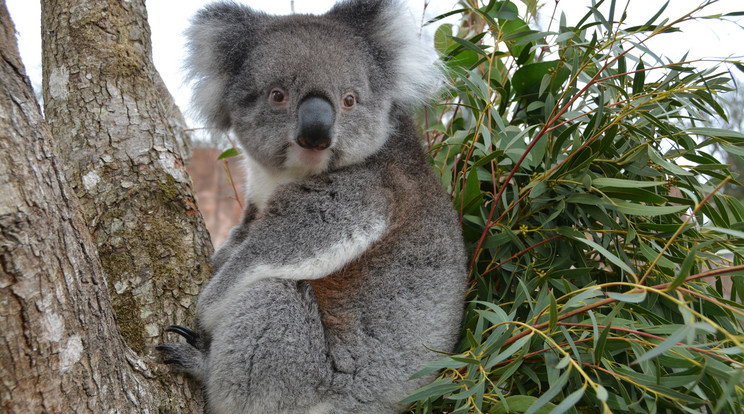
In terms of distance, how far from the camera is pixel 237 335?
191 centimetres

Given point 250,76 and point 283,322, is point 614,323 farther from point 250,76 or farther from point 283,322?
point 250,76

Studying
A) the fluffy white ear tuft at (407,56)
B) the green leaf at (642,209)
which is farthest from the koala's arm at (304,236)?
the green leaf at (642,209)

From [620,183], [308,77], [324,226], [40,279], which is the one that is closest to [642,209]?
[620,183]

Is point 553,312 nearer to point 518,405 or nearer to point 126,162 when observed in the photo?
point 518,405

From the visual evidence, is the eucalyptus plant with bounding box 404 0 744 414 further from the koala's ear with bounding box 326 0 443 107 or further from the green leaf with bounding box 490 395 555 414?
the koala's ear with bounding box 326 0 443 107

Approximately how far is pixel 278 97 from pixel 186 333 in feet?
3.62

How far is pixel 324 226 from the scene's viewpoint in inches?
84.7

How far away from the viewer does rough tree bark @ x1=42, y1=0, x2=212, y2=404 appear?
1933 mm

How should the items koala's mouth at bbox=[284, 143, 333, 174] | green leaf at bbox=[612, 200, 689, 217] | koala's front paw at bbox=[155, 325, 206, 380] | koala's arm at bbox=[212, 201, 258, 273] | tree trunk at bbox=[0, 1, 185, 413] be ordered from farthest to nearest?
koala's arm at bbox=[212, 201, 258, 273] → koala's mouth at bbox=[284, 143, 333, 174] → koala's front paw at bbox=[155, 325, 206, 380] → green leaf at bbox=[612, 200, 689, 217] → tree trunk at bbox=[0, 1, 185, 413]

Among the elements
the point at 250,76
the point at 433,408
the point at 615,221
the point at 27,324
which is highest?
the point at 250,76

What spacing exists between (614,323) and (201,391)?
1506mm

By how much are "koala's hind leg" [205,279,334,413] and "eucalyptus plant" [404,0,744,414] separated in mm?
476

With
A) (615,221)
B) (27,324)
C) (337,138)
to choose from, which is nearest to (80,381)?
(27,324)

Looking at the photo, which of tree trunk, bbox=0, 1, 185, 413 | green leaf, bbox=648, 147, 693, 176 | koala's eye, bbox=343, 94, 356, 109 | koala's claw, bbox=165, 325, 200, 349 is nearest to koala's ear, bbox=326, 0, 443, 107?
koala's eye, bbox=343, 94, 356, 109
